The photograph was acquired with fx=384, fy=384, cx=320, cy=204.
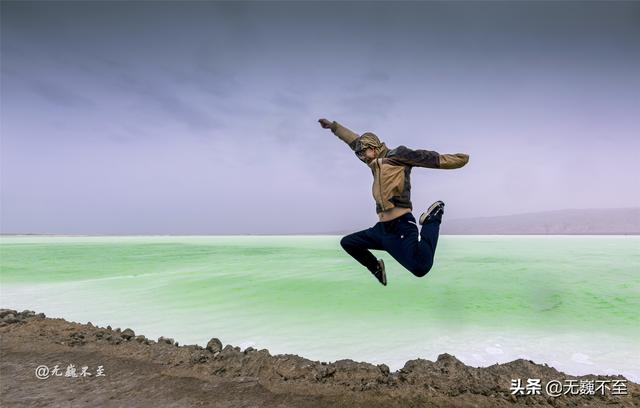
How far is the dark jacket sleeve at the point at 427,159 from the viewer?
3928 millimetres

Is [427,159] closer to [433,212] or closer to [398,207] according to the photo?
[398,207]

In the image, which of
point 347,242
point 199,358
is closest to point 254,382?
point 199,358

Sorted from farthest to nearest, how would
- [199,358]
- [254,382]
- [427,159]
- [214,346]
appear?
1. [214,346]
2. [199,358]
3. [254,382]
4. [427,159]

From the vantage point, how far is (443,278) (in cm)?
2612

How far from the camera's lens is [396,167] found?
4.14 m

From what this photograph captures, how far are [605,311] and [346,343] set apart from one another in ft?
38.4

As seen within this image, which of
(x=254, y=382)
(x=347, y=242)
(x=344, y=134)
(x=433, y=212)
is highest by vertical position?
(x=344, y=134)

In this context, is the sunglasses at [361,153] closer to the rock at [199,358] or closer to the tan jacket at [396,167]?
the tan jacket at [396,167]

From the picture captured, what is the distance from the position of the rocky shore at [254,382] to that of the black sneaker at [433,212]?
127 inches

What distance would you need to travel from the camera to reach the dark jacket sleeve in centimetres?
393

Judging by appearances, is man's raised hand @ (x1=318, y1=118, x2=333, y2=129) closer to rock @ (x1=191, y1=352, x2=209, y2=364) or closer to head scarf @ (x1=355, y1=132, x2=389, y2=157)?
head scarf @ (x1=355, y1=132, x2=389, y2=157)

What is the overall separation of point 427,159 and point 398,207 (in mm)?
638

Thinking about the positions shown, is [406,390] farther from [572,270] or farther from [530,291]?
[572,270]

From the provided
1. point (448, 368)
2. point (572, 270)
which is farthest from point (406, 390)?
point (572, 270)
